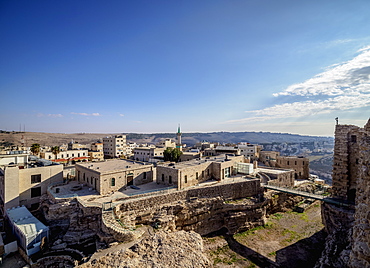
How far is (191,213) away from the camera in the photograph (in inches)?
996

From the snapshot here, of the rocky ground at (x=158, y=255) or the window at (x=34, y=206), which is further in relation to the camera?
the window at (x=34, y=206)

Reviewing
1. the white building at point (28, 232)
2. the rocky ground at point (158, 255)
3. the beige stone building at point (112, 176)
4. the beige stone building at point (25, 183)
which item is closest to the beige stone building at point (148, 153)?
the beige stone building at point (112, 176)

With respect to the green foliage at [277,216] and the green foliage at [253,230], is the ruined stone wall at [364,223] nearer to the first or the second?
the green foliage at [253,230]

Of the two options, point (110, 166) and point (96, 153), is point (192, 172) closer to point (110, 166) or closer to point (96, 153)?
point (110, 166)

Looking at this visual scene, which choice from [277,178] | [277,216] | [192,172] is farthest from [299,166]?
[192,172]

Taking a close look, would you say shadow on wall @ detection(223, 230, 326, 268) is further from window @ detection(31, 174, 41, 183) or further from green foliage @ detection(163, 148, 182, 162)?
window @ detection(31, 174, 41, 183)

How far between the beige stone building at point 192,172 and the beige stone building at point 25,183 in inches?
593

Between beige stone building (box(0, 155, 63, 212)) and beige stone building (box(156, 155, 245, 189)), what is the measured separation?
49.4 feet

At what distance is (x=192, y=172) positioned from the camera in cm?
2958

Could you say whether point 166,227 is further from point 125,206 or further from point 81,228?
point 81,228

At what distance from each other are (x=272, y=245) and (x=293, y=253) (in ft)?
7.72

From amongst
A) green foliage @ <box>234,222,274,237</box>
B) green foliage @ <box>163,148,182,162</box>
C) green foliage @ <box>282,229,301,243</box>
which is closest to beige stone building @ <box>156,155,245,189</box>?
green foliage @ <box>234,222,274,237</box>

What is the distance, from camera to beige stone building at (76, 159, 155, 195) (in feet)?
82.2

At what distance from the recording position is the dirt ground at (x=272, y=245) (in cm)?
2192
